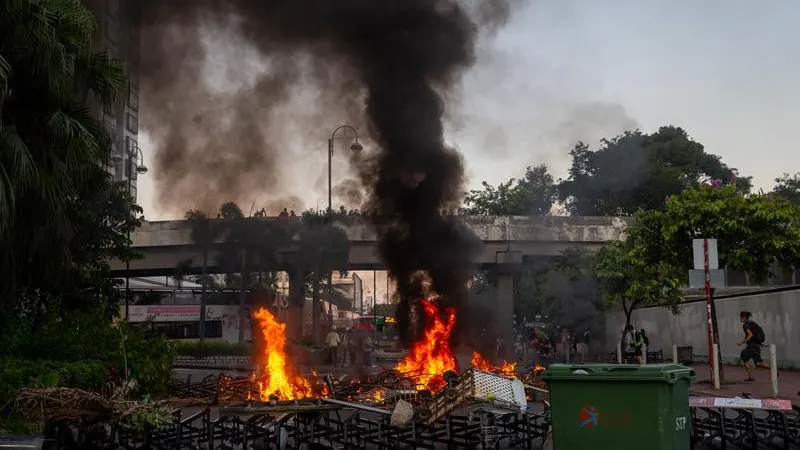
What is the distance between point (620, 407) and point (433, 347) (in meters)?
11.2

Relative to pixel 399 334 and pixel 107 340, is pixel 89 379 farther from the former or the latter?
pixel 399 334

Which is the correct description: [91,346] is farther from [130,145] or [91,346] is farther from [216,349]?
[216,349]

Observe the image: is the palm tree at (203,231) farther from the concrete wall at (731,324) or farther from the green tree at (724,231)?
the concrete wall at (731,324)

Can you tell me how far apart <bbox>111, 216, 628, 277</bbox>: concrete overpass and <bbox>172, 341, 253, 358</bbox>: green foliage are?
3334 millimetres

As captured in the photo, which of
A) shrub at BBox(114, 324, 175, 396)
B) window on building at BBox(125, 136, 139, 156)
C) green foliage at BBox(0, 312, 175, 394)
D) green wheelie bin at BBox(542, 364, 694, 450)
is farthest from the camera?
window on building at BBox(125, 136, 139, 156)

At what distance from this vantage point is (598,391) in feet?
20.3

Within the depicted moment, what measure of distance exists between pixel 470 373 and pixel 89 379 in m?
5.56

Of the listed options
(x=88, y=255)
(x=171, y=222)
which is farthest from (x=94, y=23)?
(x=171, y=222)

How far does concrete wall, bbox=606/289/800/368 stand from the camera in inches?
822

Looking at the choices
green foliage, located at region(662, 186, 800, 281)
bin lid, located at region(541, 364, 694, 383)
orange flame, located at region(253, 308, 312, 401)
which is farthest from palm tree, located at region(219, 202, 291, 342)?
bin lid, located at region(541, 364, 694, 383)

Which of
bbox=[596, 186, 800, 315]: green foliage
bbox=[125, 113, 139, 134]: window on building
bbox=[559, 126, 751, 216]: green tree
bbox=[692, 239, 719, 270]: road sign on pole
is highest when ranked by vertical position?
bbox=[559, 126, 751, 216]: green tree

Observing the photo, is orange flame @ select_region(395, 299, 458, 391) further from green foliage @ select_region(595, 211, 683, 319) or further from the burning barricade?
green foliage @ select_region(595, 211, 683, 319)

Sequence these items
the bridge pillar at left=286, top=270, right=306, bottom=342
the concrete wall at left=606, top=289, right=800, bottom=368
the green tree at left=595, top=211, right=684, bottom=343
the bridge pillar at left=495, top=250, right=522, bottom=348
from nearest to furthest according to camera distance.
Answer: the green tree at left=595, top=211, right=684, bottom=343
the concrete wall at left=606, top=289, right=800, bottom=368
the bridge pillar at left=286, top=270, right=306, bottom=342
the bridge pillar at left=495, top=250, right=522, bottom=348

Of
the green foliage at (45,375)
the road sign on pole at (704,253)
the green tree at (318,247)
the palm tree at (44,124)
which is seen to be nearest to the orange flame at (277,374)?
the green foliage at (45,375)
